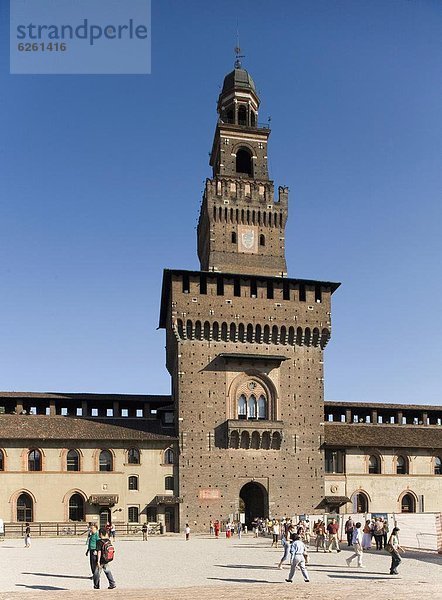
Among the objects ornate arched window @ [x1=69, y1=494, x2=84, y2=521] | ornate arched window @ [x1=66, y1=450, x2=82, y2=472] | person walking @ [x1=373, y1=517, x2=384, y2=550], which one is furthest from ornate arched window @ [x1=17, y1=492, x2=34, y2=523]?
person walking @ [x1=373, y1=517, x2=384, y2=550]

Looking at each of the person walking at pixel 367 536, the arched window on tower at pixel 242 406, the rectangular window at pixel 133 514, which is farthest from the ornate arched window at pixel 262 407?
the person walking at pixel 367 536

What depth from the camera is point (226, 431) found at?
185ft

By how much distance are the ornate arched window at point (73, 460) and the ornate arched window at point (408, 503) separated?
26.2m

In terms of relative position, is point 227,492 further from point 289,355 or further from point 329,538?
point 329,538

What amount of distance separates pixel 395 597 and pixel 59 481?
3738 centimetres

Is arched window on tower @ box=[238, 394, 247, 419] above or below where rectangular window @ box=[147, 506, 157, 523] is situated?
above

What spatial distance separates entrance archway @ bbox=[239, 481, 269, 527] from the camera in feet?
187

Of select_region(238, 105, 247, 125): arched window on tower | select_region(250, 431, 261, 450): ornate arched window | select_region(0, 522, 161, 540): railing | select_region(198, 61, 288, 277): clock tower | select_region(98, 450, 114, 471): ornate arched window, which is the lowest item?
select_region(0, 522, 161, 540): railing

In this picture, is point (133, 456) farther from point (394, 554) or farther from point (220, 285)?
point (394, 554)

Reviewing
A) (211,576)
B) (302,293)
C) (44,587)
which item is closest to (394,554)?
(211,576)

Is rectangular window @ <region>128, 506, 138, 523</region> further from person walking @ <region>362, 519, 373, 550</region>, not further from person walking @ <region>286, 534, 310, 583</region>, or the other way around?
person walking @ <region>286, 534, 310, 583</region>

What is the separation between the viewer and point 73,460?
181ft

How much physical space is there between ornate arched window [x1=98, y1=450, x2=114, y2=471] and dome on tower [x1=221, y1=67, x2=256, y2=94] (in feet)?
115

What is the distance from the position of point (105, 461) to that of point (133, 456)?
6.95 feet
